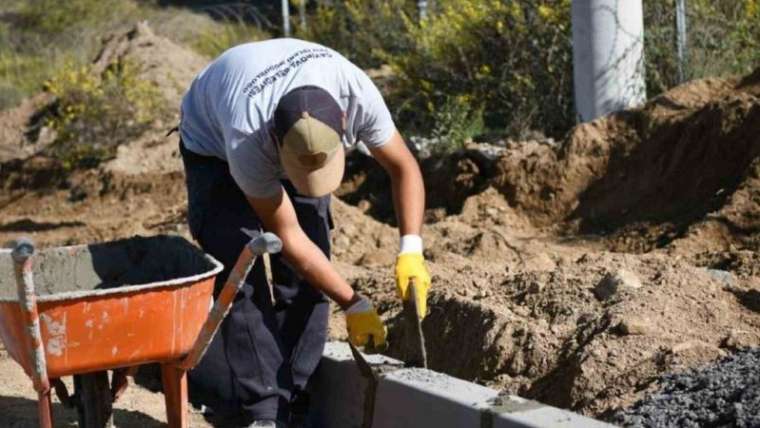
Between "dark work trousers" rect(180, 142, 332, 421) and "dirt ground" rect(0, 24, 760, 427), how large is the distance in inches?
24.0

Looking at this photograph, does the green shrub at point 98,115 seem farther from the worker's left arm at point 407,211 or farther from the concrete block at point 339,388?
the worker's left arm at point 407,211

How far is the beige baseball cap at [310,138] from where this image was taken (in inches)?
173

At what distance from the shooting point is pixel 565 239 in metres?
8.20

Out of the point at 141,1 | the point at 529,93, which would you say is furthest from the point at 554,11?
the point at 141,1

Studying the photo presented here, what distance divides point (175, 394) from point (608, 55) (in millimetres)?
5368

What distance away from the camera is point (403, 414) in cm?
491

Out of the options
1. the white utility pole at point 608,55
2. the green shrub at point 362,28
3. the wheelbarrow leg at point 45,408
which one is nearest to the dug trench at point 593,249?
the white utility pole at point 608,55

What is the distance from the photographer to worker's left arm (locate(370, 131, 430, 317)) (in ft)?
16.4

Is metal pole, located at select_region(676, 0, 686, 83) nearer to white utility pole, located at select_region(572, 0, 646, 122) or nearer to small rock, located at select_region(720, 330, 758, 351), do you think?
white utility pole, located at select_region(572, 0, 646, 122)

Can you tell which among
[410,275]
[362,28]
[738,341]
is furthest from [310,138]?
[362,28]

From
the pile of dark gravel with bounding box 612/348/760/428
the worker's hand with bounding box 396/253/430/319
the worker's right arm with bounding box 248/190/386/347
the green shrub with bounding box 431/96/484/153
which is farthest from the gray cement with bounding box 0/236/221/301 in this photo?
the green shrub with bounding box 431/96/484/153

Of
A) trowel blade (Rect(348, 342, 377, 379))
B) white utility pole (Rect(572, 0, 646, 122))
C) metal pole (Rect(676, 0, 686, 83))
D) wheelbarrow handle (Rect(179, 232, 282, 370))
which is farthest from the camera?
metal pole (Rect(676, 0, 686, 83))

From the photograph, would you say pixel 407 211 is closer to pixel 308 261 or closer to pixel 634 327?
pixel 308 261

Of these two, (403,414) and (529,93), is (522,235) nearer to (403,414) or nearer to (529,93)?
(529,93)
